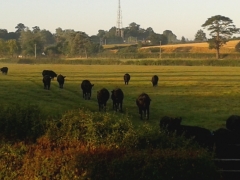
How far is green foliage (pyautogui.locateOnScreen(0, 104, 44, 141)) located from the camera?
10.2 meters

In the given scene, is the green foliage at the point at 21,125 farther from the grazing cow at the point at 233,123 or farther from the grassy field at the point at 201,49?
the grassy field at the point at 201,49

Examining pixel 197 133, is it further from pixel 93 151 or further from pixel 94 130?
pixel 93 151

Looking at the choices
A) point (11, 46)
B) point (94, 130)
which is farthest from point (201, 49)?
point (94, 130)

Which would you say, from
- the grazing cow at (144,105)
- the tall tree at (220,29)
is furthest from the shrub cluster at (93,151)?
the tall tree at (220,29)

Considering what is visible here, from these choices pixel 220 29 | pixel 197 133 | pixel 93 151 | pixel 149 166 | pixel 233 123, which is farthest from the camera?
pixel 220 29

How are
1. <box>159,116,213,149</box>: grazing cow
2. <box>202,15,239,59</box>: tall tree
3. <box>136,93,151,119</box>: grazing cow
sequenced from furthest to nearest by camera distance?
1. <box>202,15,239,59</box>: tall tree
2. <box>136,93,151,119</box>: grazing cow
3. <box>159,116,213,149</box>: grazing cow

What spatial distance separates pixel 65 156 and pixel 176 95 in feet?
74.5

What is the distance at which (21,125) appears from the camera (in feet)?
34.1

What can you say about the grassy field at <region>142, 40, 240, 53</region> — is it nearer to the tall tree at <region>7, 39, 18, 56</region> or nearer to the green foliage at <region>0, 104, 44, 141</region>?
the tall tree at <region>7, 39, 18, 56</region>

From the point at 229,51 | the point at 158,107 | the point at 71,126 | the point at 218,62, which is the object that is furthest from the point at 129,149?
the point at 229,51

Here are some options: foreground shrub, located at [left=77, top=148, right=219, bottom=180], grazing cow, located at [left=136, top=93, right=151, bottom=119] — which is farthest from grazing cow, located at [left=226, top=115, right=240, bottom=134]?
foreground shrub, located at [left=77, top=148, right=219, bottom=180]

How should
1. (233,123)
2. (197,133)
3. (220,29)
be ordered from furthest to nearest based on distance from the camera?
(220,29)
(233,123)
(197,133)

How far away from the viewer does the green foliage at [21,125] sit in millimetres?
10211

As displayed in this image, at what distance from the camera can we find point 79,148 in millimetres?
8523
